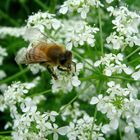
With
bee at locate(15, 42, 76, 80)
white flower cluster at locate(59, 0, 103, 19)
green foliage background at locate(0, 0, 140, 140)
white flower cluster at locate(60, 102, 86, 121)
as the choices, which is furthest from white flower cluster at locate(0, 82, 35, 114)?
white flower cluster at locate(59, 0, 103, 19)

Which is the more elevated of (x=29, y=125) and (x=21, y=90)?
(x=21, y=90)

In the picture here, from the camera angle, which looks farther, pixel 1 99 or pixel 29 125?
pixel 1 99

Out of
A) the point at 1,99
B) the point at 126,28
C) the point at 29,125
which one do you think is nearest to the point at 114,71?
the point at 126,28

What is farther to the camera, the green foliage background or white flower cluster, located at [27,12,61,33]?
the green foliage background

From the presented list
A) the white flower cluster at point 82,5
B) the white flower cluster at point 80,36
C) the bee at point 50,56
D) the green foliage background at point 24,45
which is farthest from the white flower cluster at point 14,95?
the white flower cluster at point 82,5

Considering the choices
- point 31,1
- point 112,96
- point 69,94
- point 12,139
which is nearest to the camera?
point 112,96

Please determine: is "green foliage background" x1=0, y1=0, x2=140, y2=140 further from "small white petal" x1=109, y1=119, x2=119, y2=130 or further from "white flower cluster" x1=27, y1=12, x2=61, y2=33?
"small white petal" x1=109, y1=119, x2=119, y2=130

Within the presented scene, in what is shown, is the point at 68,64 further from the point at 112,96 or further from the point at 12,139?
the point at 12,139
